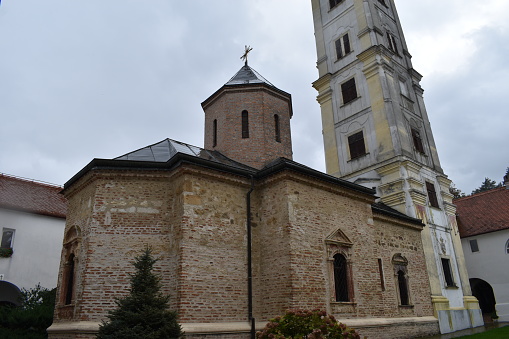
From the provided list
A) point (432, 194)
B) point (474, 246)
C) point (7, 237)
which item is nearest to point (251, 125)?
point (432, 194)

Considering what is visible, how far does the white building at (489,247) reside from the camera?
68.0 feet

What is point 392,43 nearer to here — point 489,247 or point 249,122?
point 249,122

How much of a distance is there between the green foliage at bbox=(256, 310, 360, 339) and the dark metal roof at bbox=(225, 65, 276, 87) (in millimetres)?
11186

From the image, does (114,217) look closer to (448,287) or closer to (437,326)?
(437,326)

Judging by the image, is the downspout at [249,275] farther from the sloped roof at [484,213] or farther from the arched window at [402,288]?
the sloped roof at [484,213]

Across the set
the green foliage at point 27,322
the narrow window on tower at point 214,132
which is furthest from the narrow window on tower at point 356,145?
the green foliage at point 27,322

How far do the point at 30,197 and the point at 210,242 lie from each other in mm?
13011

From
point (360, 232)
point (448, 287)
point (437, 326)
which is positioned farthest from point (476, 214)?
point (360, 232)

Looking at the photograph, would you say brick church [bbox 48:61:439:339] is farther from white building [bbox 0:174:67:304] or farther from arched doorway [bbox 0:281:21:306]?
arched doorway [bbox 0:281:21:306]

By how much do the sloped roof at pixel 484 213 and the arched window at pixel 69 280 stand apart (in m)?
20.9

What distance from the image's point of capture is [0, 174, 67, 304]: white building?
17.0 meters

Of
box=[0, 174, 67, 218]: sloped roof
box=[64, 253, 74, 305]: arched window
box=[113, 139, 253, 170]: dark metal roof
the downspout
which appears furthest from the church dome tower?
box=[0, 174, 67, 218]: sloped roof

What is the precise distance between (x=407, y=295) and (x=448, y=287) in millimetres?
3651

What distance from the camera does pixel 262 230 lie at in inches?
449
